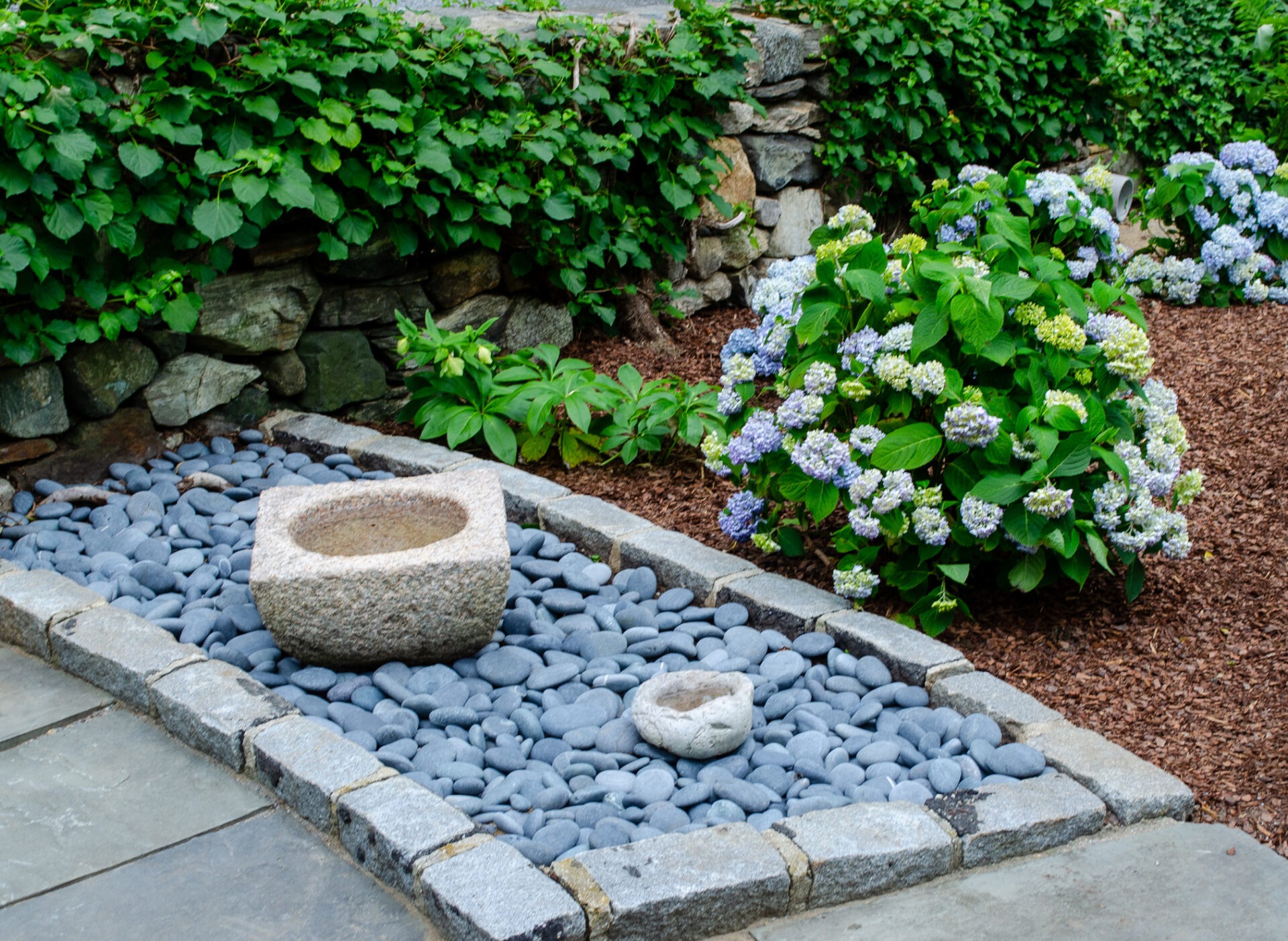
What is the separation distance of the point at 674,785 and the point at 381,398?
8.32 ft

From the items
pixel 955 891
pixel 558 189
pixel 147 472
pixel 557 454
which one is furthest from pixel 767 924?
pixel 558 189

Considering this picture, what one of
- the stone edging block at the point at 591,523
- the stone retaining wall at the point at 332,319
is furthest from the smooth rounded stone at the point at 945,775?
the stone retaining wall at the point at 332,319

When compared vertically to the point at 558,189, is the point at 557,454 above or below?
below

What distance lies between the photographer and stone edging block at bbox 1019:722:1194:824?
7.35ft

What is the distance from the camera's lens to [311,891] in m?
2.02

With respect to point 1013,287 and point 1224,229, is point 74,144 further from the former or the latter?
point 1224,229

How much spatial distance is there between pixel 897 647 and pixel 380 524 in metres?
1.35

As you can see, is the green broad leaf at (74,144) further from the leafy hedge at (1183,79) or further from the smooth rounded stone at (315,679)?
the leafy hedge at (1183,79)

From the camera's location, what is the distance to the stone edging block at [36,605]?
2791 millimetres

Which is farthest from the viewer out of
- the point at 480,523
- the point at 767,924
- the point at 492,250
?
the point at 492,250

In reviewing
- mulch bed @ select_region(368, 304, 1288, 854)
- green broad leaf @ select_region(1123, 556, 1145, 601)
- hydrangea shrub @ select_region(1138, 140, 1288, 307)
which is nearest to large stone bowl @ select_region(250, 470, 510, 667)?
mulch bed @ select_region(368, 304, 1288, 854)

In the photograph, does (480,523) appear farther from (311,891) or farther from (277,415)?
(277,415)

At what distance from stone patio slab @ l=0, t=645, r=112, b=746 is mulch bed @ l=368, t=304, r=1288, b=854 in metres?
1.65

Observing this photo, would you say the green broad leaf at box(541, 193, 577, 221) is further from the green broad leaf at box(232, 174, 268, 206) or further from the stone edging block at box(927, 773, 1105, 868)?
the stone edging block at box(927, 773, 1105, 868)
